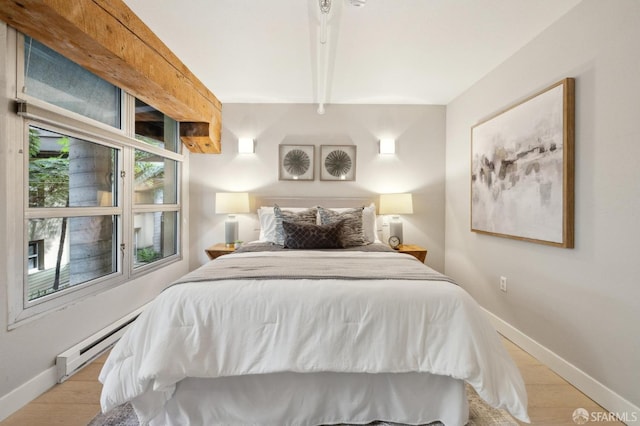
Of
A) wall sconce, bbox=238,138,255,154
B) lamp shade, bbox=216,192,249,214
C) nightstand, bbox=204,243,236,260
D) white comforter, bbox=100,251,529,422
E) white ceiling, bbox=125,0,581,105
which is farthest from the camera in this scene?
wall sconce, bbox=238,138,255,154

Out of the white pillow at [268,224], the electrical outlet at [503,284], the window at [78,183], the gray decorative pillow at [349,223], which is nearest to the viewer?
the window at [78,183]

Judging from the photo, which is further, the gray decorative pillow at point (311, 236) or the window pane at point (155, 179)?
the window pane at point (155, 179)

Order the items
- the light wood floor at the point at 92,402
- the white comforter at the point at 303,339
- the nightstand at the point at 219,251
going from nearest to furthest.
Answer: the white comforter at the point at 303,339 < the light wood floor at the point at 92,402 < the nightstand at the point at 219,251

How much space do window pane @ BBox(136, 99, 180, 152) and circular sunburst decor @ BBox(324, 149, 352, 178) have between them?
1834mm

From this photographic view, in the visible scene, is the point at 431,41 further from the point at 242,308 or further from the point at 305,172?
the point at 242,308

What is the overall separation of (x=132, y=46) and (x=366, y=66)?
74.3 inches

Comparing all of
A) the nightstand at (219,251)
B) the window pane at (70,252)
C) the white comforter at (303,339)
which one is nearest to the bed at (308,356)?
the white comforter at (303,339)

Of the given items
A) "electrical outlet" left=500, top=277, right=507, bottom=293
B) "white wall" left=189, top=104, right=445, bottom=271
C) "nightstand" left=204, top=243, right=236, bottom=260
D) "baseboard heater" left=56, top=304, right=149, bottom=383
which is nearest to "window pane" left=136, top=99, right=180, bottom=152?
"white wall" left=189, top=104, right=445, bottom=271

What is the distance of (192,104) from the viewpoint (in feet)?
9.07

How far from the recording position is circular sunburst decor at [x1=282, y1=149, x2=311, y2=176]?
355 cm

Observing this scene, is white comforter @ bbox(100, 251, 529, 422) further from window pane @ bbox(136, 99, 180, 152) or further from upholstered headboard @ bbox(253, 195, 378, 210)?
upholstered headboard @ bbox(253, 195, 378, 210)

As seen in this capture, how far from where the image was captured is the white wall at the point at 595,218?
4.93 ft

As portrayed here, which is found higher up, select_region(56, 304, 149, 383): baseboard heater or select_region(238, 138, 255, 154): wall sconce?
select_region(238, 138, 255, 154): wall sconce

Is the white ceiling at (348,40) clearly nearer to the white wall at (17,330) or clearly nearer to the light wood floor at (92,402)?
the white wall at (17,330)
